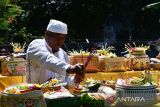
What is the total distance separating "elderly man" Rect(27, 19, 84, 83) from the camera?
3602 millimetres

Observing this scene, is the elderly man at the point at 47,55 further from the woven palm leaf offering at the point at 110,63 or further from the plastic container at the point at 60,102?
the woven palm leaf offering at the point at 110,63

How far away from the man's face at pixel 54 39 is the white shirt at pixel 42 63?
3cm

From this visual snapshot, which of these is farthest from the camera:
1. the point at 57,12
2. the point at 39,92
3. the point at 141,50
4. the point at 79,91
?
the point at 57,12

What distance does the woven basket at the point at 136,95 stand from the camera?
11.7 ft

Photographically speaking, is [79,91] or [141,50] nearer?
[79,91]

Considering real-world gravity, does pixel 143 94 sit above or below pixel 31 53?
below

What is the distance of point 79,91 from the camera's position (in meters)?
3.45

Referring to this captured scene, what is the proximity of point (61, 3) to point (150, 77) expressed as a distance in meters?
24.6

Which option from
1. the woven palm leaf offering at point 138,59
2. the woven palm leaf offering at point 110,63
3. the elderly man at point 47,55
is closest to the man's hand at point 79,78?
the elderly man at point 47,55

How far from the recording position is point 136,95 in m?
3.59

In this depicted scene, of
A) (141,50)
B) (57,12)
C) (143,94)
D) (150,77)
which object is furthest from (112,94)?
(57,12)

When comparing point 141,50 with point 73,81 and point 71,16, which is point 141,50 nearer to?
point 73,81

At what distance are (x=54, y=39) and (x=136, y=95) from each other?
745mm

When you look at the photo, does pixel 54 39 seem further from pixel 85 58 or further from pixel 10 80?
pixel 10 80
